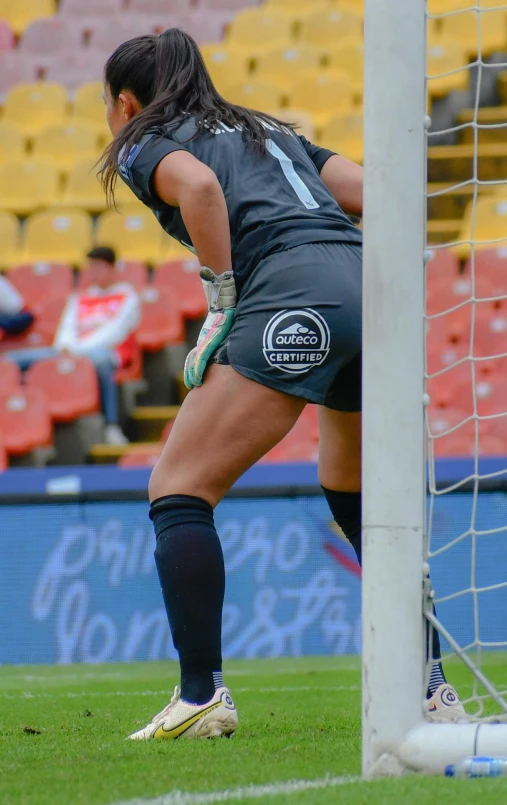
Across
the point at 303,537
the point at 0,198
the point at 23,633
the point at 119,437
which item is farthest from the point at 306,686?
the point at 0,198

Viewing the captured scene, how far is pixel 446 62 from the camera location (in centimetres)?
1072

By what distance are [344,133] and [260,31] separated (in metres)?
2.76

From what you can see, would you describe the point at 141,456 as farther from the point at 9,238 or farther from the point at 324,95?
the point at 324,95

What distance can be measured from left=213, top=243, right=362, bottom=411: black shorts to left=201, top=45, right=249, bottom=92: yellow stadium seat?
9.43 meters

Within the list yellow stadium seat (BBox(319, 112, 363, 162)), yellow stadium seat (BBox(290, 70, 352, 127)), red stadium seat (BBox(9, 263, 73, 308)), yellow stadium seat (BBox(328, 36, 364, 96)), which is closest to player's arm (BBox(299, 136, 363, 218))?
red stadium seat (BBox(9, 263, 73, 308))

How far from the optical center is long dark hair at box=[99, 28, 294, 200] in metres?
2.87

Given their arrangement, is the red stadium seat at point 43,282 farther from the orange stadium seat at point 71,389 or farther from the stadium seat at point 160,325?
the orange stadium seat at point 71,389

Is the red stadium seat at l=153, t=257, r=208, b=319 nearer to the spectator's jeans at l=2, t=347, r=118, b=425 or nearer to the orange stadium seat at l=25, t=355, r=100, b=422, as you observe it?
the spectator's jeans at l=2, t=347, r=118, b=425

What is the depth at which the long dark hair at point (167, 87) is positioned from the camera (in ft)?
9.41

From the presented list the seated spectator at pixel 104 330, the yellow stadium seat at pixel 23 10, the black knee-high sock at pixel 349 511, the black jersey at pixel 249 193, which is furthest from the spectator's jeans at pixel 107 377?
the yellow stadium seat at pixel 23 10

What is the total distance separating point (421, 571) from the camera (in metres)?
2.21

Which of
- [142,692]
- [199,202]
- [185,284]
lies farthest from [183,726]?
[185,284]

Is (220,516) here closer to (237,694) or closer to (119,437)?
(237,694)

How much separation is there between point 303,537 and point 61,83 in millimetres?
8699
